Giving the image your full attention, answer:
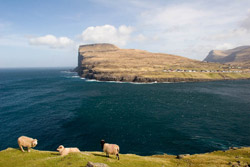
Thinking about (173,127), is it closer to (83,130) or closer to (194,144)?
(194,144)

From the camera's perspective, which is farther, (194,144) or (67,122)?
(67,122)

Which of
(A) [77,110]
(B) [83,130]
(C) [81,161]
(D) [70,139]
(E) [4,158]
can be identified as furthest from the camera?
(A) [77,110]

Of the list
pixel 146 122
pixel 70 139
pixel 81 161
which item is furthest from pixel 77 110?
pixel 81 161

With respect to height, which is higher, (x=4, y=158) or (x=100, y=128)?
(x=4, y=158)

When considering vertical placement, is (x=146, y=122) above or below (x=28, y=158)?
below

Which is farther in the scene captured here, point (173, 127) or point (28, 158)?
point (173, 127)

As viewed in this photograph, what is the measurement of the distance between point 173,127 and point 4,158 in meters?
52.3

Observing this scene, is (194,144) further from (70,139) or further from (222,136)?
(70,139)

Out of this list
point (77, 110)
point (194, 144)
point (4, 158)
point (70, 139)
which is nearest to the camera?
point (4, 158)

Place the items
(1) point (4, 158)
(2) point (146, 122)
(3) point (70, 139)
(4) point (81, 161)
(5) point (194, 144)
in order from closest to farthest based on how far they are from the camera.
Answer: (4) point (81, 161)
(1) point (4, 158)
(5) point (194, 144)
(3) point (70, 139)
(2) point (146, 122)

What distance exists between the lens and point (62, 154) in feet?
72.8

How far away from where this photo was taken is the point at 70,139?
49.8 meters

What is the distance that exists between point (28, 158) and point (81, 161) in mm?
9045

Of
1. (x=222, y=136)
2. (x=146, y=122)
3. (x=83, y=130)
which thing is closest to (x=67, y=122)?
(x=83, y=130)
